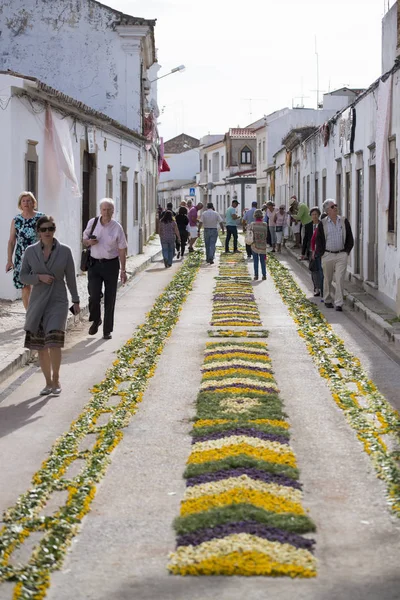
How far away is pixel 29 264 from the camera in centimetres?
954

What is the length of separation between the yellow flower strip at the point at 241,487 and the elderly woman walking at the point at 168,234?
1961cm

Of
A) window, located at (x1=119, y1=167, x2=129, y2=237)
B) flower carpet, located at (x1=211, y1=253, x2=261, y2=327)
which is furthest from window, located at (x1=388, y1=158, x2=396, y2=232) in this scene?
window, located at (x1=119, y1=167, x2=129, y2=237)

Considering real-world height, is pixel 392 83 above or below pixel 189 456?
above

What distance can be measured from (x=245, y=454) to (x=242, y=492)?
34.7 inches

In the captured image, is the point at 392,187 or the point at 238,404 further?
the point at 392,187

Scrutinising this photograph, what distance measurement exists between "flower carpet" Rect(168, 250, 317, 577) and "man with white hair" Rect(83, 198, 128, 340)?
3.44m

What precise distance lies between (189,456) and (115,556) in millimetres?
1987

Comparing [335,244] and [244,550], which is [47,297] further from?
[335,244]

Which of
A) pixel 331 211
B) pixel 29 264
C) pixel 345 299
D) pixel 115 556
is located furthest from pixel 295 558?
pixel 345 299

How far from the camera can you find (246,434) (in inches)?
297

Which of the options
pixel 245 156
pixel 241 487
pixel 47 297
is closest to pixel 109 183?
pixel 47 297

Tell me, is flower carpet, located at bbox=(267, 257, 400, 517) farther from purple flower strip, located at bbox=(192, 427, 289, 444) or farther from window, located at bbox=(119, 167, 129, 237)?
window, located at bbox=(119, 167, 129, 237)

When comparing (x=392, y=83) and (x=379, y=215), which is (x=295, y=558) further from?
(x=379, y=215)

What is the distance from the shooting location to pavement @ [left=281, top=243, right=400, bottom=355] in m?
13.2
